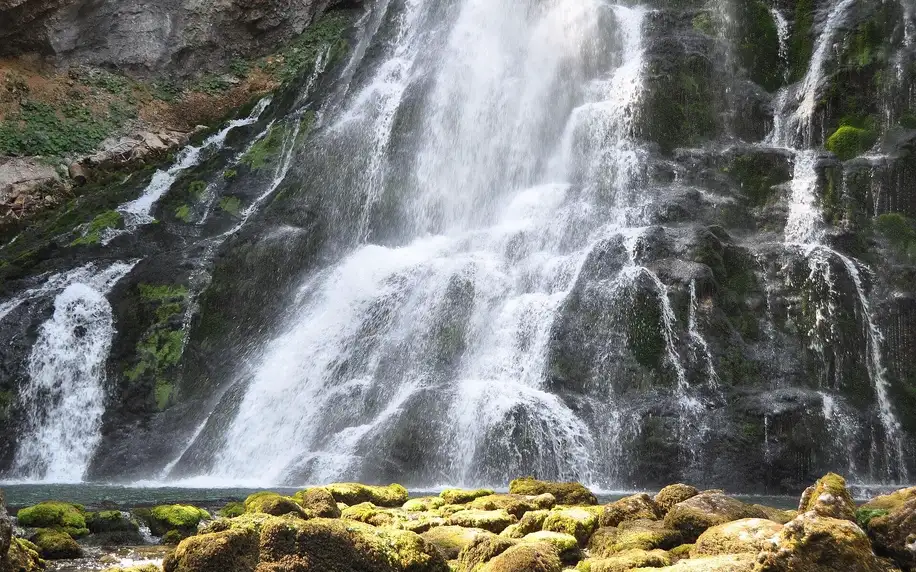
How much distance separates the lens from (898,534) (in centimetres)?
642

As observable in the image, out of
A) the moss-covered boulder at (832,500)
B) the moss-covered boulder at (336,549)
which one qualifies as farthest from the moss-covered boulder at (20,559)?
the moss-covered boulder at (832,500)

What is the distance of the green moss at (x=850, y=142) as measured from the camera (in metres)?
20.4

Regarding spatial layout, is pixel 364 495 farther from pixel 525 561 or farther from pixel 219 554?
pixel 219 554

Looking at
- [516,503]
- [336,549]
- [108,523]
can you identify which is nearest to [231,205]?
[108,523]

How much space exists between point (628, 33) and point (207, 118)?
565 inches

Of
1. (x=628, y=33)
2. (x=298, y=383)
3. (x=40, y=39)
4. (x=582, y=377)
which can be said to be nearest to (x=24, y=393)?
(x=298, y=383)

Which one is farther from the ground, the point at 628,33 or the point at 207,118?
the point at 628,33

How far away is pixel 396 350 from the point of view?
1745 cm

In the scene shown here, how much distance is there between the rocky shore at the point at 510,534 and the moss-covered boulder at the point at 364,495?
24cm

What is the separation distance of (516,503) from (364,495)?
2641 millimetres

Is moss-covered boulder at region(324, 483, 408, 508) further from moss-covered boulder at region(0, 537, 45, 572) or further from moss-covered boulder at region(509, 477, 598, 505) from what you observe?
moss-covered boulder at region(0, 537, 45, 572)

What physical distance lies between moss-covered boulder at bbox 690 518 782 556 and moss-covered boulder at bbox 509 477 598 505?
3.28m

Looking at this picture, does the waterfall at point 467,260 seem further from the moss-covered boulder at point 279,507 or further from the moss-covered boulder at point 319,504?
the moss-covered boulder at point 279,507

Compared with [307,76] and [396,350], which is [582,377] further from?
[307,76]
